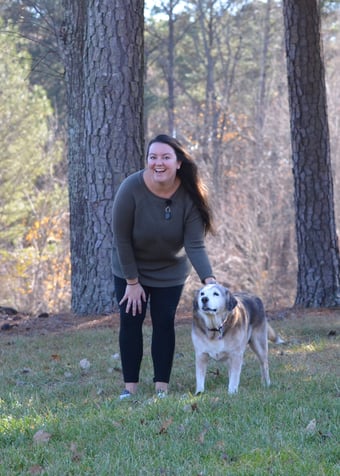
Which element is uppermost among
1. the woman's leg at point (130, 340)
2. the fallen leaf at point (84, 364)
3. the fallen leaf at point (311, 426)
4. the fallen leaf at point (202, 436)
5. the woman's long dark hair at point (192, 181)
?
the woman's long dark hair at point (192, 181)

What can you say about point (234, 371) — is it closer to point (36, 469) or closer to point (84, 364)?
point (84, 364)

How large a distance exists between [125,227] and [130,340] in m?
0.96

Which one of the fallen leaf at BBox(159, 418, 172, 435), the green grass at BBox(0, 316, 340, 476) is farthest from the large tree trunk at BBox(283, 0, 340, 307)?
the fallen leaf at BBox(159, 418, 172, 435)

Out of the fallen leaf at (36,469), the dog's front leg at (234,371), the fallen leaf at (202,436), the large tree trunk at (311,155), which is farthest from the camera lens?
the large tree trunk at (311,155)

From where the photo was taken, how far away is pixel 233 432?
517 centimetres

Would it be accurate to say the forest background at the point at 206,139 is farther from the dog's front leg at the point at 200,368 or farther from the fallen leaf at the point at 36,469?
the fallen leaf at the point at 36,469

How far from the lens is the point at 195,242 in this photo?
6418 mm

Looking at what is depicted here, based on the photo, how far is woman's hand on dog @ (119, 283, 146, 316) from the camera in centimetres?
633

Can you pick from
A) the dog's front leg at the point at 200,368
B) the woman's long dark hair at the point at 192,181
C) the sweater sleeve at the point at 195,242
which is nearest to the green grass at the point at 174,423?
the dog's front leg at the point at 200,368

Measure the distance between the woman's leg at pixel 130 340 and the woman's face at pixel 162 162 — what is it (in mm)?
904

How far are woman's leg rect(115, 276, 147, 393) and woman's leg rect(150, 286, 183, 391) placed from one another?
0.11 metres

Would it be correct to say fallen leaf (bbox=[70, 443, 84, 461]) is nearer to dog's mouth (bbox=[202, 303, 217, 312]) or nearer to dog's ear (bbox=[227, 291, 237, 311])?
dog's mouth (bbox=[202, 303, 217, 312])

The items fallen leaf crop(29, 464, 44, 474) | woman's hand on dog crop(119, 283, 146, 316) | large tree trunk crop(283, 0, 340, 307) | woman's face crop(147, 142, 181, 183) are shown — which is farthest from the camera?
large tree trunk crop(283, 0, 340, 307)

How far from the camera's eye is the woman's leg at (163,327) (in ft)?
21.5
